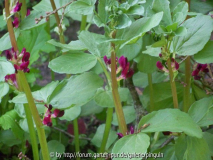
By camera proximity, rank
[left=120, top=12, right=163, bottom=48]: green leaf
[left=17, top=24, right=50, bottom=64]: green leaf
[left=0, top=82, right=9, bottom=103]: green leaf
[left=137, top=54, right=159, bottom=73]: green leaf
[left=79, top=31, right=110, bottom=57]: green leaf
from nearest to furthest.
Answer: [left=120, top=12, right=163, bottom=48]: green leaf, [left=79, top=31, right=110, bottom=57]: green leaf, [left=0, top=82, right=9, bottom=103]: green leaf, [left=137, top=54, right=159, bottom=73]: green leaf, [left=17, top=24, right=50, bottom=64]: green leaf

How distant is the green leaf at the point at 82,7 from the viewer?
24.1 inches

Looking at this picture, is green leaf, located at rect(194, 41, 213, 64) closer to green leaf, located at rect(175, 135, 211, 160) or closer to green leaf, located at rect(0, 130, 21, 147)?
green leaf, located at rect(175, 135, 211, 160)

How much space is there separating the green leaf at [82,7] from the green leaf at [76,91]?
0.15 m

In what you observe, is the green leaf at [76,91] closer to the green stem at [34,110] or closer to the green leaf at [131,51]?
the green stem at [34,110]

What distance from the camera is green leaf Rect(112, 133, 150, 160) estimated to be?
61 cm

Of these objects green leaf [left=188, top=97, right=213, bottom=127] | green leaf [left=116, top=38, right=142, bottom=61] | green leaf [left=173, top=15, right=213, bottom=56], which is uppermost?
green leaf [left=173, top=15, right=213, bottom=56]

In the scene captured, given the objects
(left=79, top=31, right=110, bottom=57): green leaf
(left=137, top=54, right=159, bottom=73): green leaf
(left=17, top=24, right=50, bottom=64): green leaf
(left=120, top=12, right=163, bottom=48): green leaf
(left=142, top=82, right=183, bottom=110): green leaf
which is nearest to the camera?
(left=120, top=12, right=163, bottom=48): green leaf

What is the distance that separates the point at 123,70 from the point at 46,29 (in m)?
0.49

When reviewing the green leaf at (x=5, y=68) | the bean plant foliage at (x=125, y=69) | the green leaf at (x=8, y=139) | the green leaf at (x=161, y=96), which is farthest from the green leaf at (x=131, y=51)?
the green leaf at (x=8, y=139)

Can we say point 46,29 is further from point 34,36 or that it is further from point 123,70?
point 123,70

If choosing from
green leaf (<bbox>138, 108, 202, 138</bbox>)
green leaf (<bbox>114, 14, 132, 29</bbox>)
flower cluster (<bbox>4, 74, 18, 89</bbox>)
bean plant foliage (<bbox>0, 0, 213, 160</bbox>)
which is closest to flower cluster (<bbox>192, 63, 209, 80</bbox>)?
bean plant foliage (<bbox>0, 0, 213, 160</bbox>)

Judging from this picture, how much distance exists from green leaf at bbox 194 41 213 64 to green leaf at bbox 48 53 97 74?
0.79 ft

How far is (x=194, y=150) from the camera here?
725mm

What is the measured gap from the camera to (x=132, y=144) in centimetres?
63
